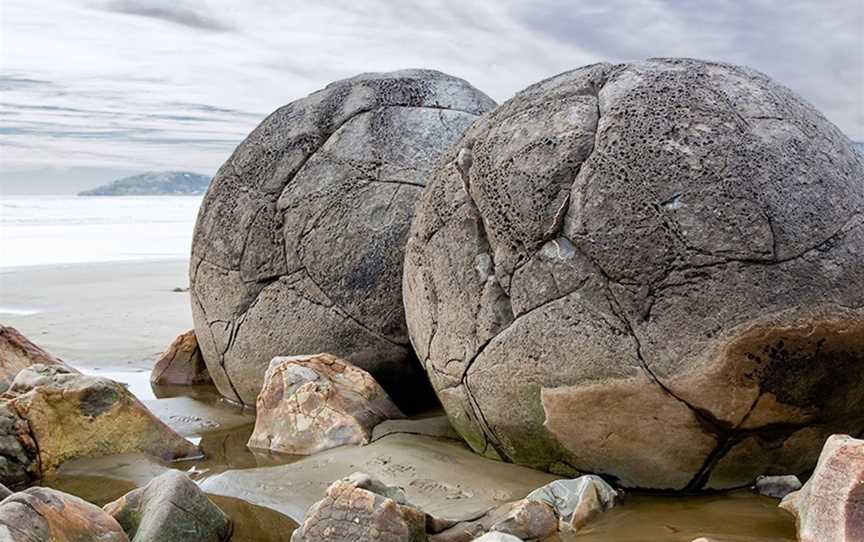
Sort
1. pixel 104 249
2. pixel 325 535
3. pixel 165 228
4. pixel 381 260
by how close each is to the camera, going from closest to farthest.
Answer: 1. pixel 325 535
2. pixel 381 260
3. pixel 104 249
4. pixel 165 228

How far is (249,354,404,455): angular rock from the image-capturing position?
18.5 feet

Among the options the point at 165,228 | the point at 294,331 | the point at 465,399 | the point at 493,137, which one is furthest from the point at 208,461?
the point at 165,228

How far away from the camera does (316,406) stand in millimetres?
5742

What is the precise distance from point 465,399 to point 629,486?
89 centimetres

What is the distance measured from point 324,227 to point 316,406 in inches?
48.8

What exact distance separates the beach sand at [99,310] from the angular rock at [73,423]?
3002mm

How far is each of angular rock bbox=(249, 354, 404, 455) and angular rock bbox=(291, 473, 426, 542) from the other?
1.49 metres

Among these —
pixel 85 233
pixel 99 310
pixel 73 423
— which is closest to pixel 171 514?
pixel 73 423

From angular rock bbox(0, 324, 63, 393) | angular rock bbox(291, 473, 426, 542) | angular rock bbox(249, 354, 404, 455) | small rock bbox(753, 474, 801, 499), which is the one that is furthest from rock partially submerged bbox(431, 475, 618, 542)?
angular rock bbox(0, 324, 63, 393)

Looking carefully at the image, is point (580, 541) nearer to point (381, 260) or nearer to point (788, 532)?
point (788, 532)

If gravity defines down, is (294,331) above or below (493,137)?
below

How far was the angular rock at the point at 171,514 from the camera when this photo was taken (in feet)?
13.8

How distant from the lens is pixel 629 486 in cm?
488

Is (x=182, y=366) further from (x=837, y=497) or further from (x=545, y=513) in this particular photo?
(x=837, y=497)
